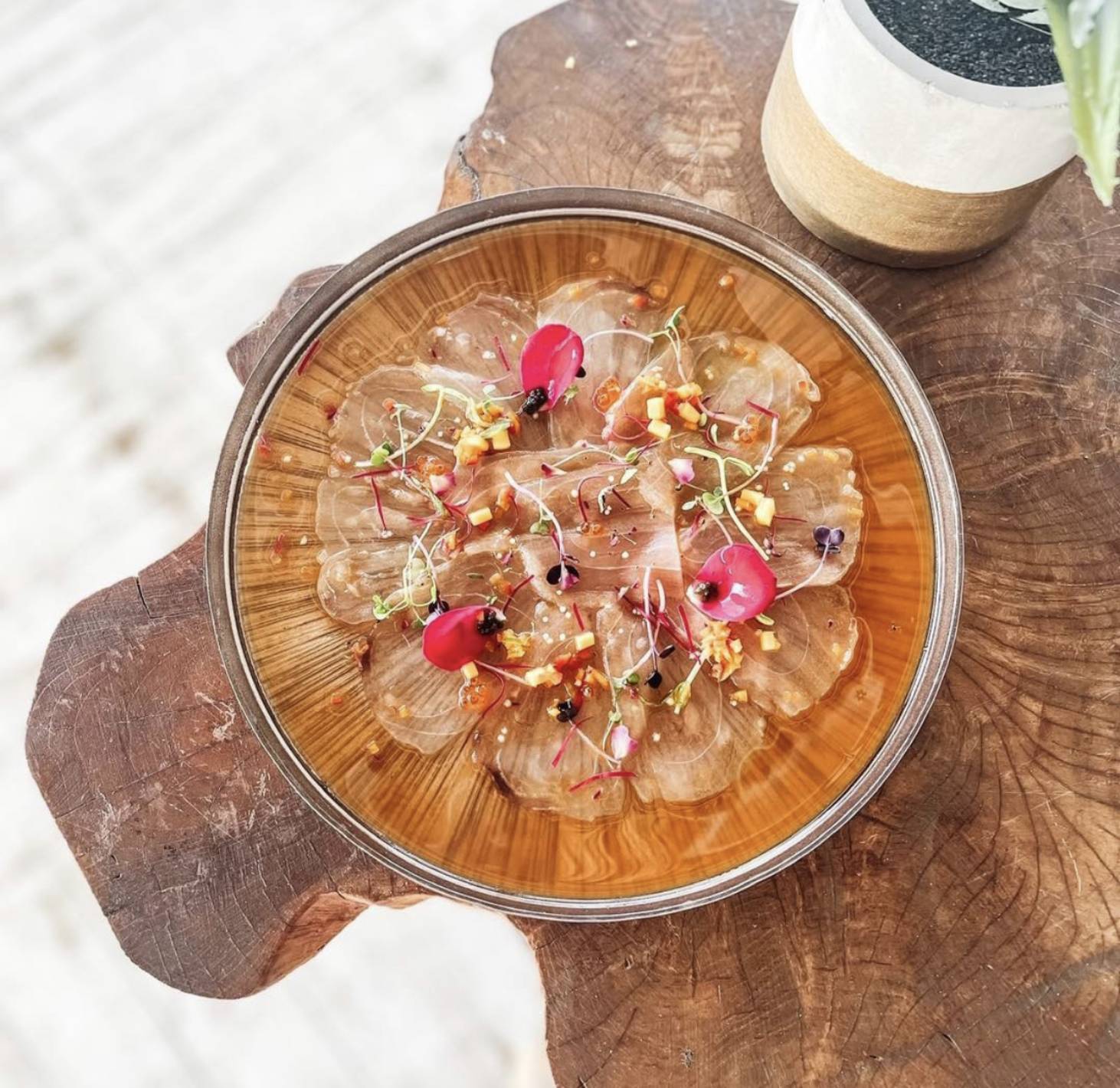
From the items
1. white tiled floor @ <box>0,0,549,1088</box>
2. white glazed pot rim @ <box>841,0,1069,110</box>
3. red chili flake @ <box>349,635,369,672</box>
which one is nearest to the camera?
white glazed pot rim @ <box>841,0,1069,110</box>

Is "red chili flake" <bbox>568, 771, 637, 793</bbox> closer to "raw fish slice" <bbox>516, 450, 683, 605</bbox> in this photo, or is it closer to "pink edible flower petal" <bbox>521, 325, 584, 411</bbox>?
"raw fish slice" <bbox>516, 450, 683, 605</bbox>

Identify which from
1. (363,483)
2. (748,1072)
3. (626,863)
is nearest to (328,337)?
(363,483)

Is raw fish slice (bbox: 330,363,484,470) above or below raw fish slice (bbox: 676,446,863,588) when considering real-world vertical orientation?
above

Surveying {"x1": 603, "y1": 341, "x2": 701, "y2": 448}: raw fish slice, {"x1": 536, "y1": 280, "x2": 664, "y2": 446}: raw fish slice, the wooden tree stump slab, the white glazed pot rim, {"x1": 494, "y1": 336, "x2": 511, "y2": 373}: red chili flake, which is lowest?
the wooden tree stump slab

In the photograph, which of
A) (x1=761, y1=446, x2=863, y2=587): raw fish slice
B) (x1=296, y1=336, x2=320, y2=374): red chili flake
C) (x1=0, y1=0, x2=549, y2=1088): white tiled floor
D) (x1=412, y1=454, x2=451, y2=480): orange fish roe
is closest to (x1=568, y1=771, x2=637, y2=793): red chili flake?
(x1=761, y1=446, x2=863, y2=587): raw fish slice

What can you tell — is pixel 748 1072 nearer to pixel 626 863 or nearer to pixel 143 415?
pixel 626 863

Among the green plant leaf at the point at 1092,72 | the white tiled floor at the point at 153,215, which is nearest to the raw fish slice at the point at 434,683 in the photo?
the green plant leaf at the point at 1092,72
